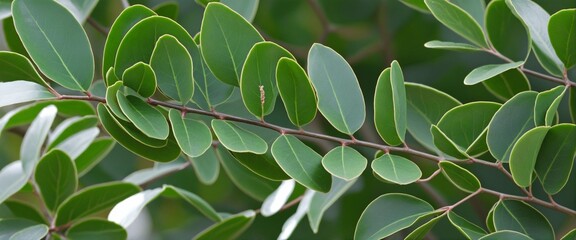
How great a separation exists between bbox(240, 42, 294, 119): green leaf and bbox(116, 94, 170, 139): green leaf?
5cm

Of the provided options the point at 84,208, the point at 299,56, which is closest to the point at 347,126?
the point at 84,208

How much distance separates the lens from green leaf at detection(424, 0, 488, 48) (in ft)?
1.61

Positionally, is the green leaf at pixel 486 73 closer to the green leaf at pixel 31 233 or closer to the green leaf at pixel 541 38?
the green leaf at pixel 541 38

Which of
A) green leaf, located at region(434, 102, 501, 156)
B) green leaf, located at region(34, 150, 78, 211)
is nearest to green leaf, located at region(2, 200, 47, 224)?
green leaf, located at region(34, 150, 78, 211)

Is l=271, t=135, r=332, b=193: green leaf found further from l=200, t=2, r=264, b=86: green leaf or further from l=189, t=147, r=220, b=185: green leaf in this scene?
l=189, t=147, r=220, b=185: green leaf

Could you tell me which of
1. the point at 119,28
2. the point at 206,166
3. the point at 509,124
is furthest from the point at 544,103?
the point at 206,166

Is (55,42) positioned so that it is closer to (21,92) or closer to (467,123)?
(21,92)

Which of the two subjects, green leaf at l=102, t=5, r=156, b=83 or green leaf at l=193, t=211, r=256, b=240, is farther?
green leaf at l=193, t=211, r=256, b=240

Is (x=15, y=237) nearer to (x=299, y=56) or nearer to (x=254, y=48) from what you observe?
(x=254, y=48)

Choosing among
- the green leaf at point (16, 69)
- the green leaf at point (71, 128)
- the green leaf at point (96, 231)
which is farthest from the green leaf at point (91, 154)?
the green leaf at point (16, 69)

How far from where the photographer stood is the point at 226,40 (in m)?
0.46

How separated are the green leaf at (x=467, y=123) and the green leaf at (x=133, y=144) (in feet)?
0.54

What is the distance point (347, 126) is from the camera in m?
0.48

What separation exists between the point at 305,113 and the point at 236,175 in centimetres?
26
